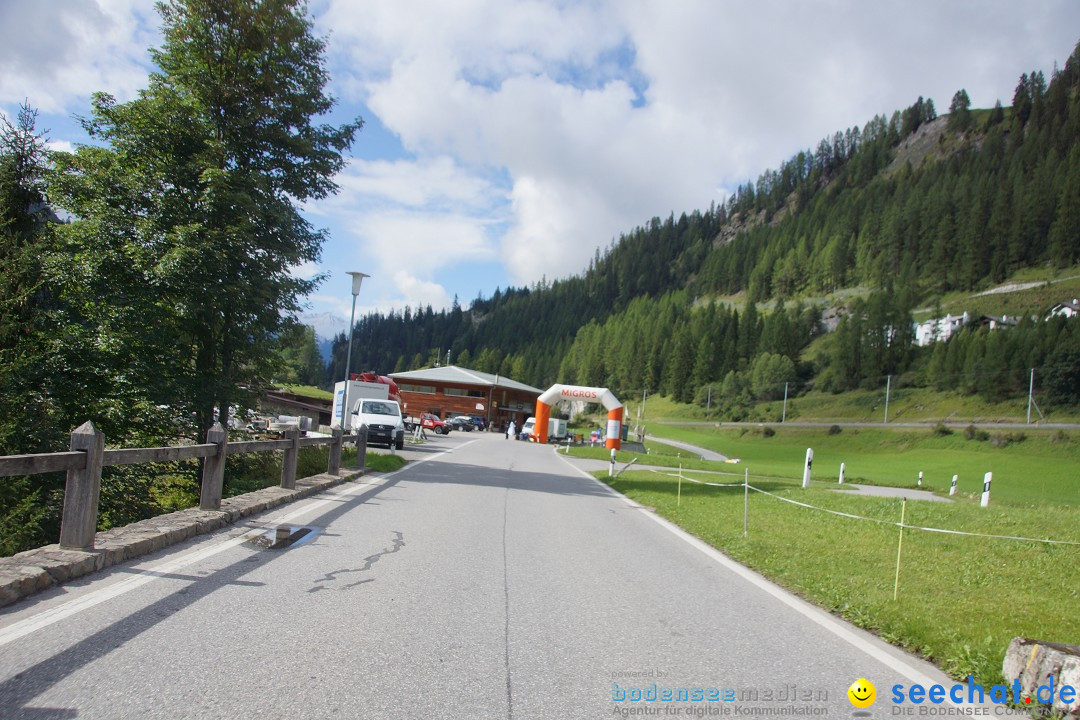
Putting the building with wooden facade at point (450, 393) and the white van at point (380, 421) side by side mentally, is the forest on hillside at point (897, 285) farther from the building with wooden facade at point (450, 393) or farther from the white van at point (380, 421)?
the white van at point (380, 421)

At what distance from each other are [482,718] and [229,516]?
258 inches

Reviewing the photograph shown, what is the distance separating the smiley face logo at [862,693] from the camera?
4.30 metres

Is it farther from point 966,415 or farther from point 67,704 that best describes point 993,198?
point 67,704

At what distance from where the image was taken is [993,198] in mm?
144000

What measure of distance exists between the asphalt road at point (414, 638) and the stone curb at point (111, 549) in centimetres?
14

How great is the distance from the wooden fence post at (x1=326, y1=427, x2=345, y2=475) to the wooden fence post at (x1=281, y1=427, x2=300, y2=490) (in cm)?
337

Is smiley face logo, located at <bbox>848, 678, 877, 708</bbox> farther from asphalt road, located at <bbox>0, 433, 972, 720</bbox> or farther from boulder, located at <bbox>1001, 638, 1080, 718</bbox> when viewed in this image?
boulder, located at <bbox>1001, 638, 1080, 718</bbox>

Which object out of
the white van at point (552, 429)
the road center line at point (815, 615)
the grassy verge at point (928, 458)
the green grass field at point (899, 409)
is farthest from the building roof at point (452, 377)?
the road center line at point (815, 615)

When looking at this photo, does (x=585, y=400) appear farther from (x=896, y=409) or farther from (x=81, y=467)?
(x=896, y=409)

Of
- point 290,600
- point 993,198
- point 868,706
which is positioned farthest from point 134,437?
point 993,198

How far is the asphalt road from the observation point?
3.79 meters

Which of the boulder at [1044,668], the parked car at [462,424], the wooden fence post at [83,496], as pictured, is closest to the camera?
the boulder at [1044,668]

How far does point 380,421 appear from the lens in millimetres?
31281

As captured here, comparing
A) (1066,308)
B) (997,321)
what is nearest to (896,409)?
(997,321)
